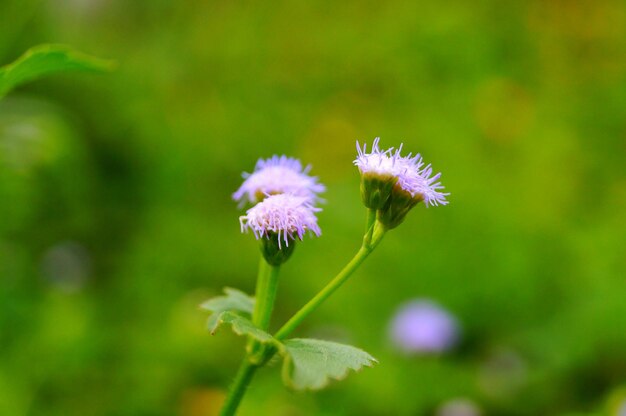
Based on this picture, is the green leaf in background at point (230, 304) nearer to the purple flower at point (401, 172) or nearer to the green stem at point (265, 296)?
the green stem at point (265, 296)

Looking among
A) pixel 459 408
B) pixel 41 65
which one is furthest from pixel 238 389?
pixel 459 408

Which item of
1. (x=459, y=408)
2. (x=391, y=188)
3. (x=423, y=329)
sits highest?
(x=423, y=329)

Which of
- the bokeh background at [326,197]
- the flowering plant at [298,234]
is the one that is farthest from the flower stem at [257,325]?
the bokeh background at [326,197]

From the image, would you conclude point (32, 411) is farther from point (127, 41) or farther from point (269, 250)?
point (127, 41)

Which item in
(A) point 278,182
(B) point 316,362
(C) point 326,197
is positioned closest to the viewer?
(B) point 316,362

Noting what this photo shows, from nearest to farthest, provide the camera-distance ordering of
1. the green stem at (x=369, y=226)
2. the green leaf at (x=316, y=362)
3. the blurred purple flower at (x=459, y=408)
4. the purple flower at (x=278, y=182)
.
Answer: the green leaf at (x=316, y=362) < the green stem at (x=369, y=226) < the purple flower at (x=278, y=182) < the blurred purple flower at (x=459, y=408)

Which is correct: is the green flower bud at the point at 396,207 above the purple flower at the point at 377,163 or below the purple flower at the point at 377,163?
below

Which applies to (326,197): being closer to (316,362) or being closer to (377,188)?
(377,188)
